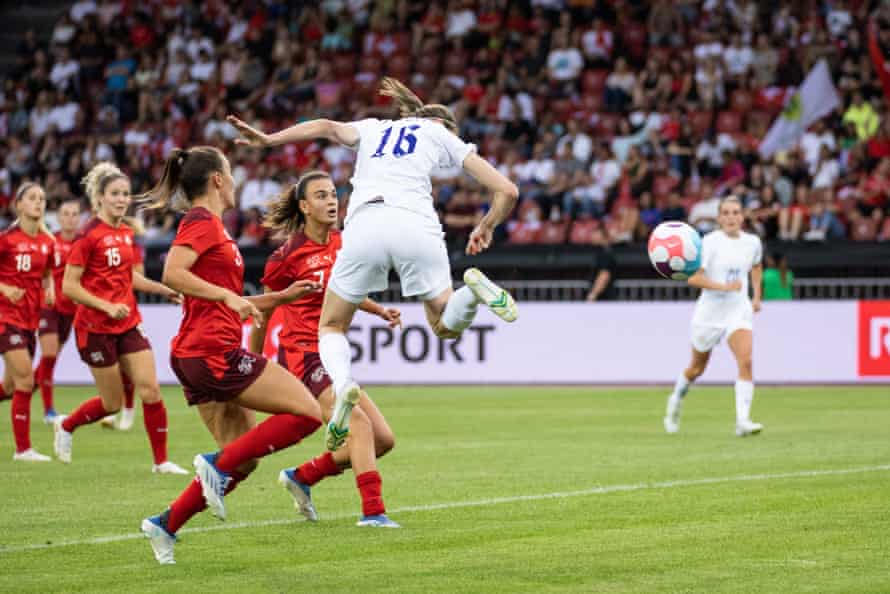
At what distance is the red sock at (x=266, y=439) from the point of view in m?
7.99

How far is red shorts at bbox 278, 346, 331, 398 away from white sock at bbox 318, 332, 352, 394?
72 centimetres

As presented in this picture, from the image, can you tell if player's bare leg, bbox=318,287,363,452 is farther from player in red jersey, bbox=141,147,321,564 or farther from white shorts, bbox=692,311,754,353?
white shorts, bbox=692,311,754,353

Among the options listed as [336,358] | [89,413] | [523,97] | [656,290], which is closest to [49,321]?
[89,413]

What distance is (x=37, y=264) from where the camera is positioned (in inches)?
584

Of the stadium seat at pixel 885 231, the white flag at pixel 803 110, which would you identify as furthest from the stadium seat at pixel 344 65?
the stadium seat at pixel 885 231

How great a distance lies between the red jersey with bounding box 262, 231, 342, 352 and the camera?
9.88 metres

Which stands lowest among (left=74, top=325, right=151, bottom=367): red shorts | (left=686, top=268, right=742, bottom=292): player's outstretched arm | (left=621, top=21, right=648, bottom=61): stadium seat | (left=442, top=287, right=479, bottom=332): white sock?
(left=74, top=325, right=151, bottom=367): red shorts

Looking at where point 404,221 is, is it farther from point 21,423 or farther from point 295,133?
point 21,423

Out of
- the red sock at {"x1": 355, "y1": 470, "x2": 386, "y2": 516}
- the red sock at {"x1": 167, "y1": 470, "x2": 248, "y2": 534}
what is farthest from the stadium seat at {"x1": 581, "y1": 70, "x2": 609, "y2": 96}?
the red sock at {"x1": 167, "y1": 470, "x2": 248, "y2": 534}

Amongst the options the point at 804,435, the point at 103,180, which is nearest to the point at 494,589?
the point at 103,180

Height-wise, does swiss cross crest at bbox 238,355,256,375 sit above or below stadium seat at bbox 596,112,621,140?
below

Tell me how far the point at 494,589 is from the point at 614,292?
16.8m

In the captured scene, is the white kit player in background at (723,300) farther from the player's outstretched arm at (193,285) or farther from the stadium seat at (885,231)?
the player's outstretched arm at (193,285)

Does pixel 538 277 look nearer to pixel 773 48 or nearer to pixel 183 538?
pixel 773 48
